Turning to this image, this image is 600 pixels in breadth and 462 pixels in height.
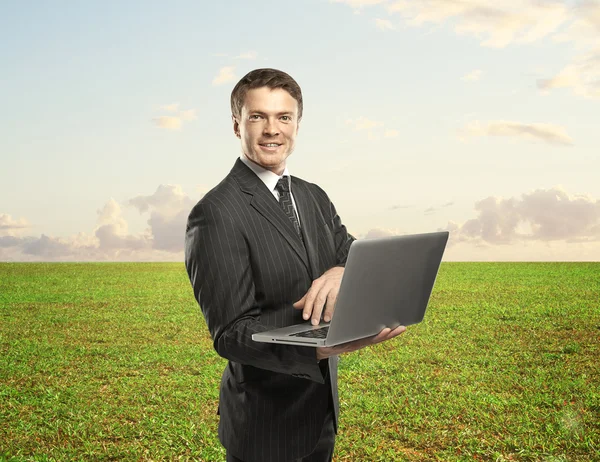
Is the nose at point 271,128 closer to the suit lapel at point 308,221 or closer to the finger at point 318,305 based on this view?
the suit lapel at point 308,221

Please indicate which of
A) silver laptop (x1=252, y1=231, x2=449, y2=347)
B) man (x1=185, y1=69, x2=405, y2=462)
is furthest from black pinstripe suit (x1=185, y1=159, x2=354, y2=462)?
silver laptop (x1=252, y1=231, x2=449, y2=347)

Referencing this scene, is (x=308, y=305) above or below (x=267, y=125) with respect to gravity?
below

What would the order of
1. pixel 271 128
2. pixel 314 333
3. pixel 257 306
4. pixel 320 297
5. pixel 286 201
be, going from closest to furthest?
pixel 314 333 → pixel 320 297 → pixel 257 306 → pixel 271 128 → pixel 286 201

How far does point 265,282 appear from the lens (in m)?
2.03

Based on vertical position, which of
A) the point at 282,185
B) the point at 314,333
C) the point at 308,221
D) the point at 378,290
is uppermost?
the point at 282,185

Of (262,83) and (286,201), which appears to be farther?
(286,201)

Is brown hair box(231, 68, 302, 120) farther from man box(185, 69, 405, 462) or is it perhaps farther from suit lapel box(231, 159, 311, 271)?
suit lapel box(231, 159, 311, 271)

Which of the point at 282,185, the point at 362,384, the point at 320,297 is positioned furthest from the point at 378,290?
the point at 362,384

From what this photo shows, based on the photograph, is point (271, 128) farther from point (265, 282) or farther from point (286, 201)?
point (265, 282)

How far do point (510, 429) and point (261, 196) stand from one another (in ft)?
15.7

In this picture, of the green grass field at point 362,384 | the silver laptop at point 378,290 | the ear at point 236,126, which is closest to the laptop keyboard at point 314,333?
the silver laptop at point 378,290

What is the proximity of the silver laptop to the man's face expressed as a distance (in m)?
0.58

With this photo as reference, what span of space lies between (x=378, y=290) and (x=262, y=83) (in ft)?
2.68

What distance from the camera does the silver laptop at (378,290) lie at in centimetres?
166
